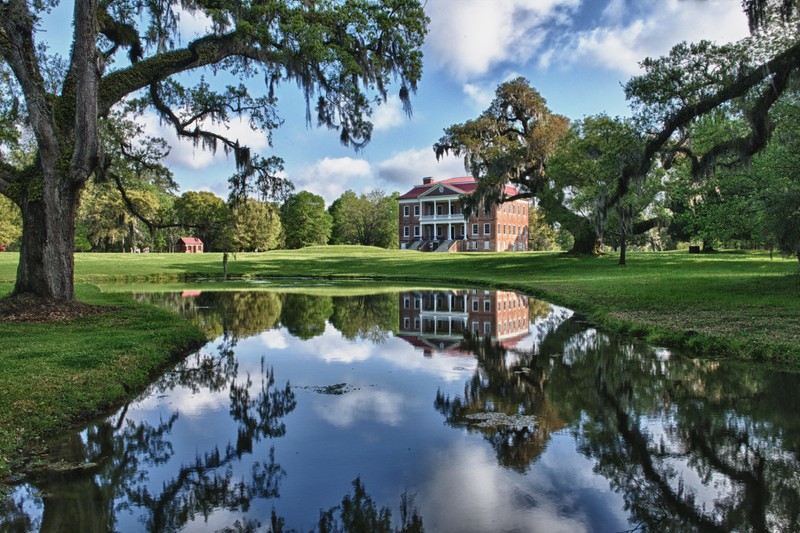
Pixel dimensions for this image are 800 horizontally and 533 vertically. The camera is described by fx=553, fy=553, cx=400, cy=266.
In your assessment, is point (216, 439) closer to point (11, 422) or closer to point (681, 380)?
point (11, 422)

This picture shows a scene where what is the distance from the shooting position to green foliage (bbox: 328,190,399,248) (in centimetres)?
9031

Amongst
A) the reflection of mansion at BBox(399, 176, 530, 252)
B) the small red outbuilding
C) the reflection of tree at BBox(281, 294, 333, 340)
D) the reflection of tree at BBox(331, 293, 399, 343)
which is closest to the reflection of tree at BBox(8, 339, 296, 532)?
the reflection of tree at BBox(331, 293, 399, 343)

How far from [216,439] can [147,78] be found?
1083 cm

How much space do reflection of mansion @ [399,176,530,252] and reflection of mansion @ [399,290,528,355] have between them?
163 ft

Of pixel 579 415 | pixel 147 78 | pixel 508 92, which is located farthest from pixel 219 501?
pixel 508 92

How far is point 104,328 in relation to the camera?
38.5 ft

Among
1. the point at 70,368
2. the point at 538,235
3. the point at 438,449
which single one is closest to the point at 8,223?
the point at 70,368

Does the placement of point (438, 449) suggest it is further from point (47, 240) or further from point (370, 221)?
point (370, 221)

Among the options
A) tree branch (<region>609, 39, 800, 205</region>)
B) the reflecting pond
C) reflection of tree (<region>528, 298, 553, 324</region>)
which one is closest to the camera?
the reflecting pond

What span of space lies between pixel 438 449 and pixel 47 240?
37.1 ft

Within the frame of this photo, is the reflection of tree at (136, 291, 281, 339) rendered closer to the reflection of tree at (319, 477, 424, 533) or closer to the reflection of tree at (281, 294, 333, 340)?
the reflection of tree at (281, 294, 333, 340)

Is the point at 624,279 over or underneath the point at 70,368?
over

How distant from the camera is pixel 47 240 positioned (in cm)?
1275

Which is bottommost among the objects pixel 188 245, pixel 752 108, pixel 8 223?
pixel 188 245
